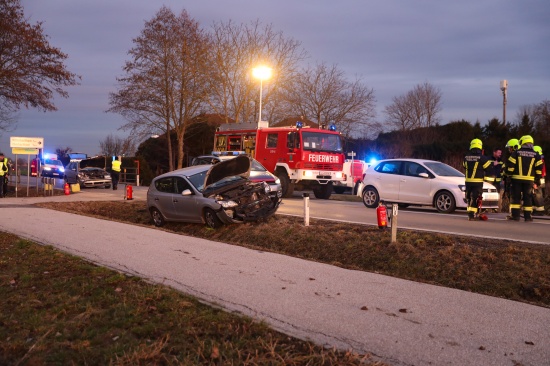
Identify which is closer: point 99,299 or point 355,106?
point 99,299

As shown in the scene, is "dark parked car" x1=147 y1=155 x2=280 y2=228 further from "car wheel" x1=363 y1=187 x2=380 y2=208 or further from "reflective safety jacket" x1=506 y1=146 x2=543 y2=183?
"reflective safety jacket" x1=506 y1=146 x2=543 y2=183

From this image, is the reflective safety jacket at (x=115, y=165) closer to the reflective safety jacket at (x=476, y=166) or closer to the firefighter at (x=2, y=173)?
the firefighter at (x=2, y=173)

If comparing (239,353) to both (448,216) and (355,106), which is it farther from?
(355,106)

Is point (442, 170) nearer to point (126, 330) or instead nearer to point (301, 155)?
point (301, 155)

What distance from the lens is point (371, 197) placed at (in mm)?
18438

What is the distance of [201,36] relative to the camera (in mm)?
41531

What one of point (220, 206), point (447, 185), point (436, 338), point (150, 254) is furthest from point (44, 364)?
point (447, 185)

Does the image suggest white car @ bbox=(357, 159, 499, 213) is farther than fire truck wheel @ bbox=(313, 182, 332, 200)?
No

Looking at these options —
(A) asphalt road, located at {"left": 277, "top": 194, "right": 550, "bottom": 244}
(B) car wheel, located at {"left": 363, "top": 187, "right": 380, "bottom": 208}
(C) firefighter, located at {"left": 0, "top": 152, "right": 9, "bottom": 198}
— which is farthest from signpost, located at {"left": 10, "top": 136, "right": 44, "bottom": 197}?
(B) car wheel, located at {"left": 363, "top": 187, "right": 380, "bottom": 208}

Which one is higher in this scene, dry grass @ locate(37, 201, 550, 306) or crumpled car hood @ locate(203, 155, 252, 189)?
crumpled car hood @ locate(203, 155, 252, 189)

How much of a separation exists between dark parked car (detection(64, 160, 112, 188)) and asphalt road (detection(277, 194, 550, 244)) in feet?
69.0

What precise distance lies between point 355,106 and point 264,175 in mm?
26218

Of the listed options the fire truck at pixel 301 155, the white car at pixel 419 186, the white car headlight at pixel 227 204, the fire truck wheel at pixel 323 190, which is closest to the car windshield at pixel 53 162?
the fire truck at pixel 301 155

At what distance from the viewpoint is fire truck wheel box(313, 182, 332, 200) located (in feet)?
80.0
